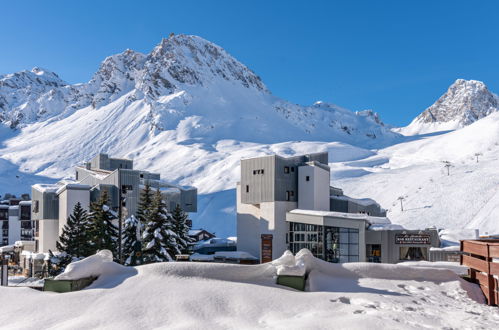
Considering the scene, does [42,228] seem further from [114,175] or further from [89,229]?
[89,229]

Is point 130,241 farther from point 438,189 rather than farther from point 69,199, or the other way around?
point 438,189

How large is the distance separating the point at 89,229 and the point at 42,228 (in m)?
18.6

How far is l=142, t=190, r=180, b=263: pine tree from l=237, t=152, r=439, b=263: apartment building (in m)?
11.2

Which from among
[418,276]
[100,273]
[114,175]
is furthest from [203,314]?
[114,175]

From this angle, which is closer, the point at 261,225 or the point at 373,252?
the point at 373,252

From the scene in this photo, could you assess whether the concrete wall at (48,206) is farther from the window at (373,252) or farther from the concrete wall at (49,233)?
the window at (373,252)

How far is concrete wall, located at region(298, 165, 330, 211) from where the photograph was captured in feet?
140

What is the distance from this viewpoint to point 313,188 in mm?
42750

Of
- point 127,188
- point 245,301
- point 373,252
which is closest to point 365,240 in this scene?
point 373,252

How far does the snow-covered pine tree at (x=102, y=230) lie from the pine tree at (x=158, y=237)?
236cm

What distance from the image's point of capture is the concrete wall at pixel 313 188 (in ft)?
140

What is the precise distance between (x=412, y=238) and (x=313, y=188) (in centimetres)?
1026

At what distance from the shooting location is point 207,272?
1141cm

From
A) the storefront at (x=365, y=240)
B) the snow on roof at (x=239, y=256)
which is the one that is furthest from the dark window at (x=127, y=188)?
the storefront at (x=365, y=240)
